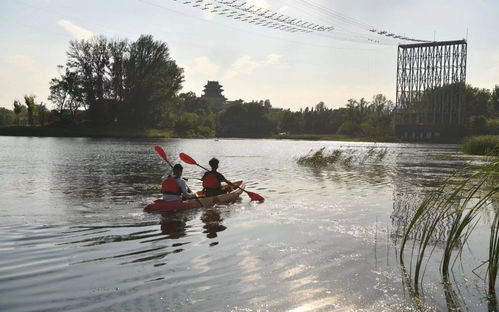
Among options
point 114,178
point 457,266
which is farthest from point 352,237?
point 114,178

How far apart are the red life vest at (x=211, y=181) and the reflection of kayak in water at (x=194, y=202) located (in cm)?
37

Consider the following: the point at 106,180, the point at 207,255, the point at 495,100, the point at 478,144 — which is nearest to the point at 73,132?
the point at 106,180

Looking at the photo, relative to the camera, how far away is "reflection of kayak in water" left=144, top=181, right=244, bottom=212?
42.3 ft

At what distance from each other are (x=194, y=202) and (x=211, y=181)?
1.58 meters

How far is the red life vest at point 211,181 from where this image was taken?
15227 mm

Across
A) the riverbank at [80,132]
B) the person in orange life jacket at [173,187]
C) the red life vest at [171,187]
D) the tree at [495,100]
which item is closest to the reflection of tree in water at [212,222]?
the person in orange life jacket at [173,187]

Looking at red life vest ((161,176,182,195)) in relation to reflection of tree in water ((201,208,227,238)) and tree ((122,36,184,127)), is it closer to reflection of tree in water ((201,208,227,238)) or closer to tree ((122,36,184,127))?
reflection of tree in water ((201,208,227,238))

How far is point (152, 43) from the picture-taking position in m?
80.9

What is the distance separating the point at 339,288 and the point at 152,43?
261 feet

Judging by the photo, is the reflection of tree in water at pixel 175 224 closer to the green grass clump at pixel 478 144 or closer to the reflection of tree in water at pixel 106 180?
the reflection of tree in water at pixel 106 180

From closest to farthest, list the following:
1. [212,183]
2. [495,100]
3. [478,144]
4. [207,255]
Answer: [207,255], [212,183], [478,144], [495,100]

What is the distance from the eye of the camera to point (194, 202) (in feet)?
45.4

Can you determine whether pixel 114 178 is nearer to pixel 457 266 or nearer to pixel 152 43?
pixel 457 266

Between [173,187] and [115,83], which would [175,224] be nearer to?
[173,187]
